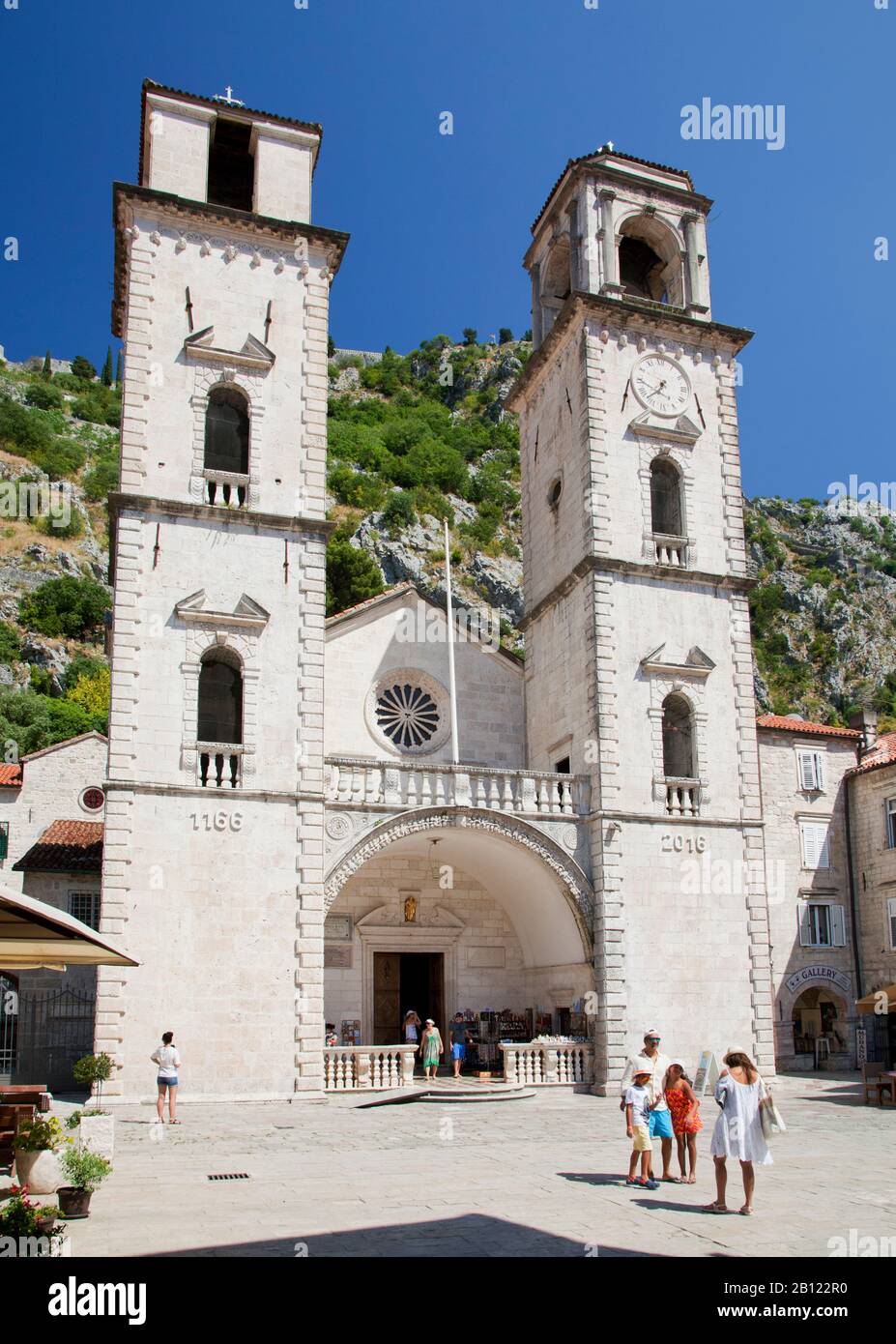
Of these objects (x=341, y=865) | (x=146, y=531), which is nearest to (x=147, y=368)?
(x=146, y=531)

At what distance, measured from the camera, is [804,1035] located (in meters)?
29.2

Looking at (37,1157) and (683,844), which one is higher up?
(683,844)

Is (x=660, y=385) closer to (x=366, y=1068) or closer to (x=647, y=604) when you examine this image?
(x=647, y=604)

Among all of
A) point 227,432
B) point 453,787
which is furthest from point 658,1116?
point 227,432

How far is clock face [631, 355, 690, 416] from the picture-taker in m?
24.5

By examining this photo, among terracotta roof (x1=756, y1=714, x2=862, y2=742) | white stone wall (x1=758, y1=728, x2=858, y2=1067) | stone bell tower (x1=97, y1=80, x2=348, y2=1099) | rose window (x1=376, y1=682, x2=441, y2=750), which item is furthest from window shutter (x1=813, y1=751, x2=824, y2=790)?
stone bell tower (x1=97, y1=80, x2=348, y2=1099)

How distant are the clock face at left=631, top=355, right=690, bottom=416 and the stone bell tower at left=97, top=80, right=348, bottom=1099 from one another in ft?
22.4

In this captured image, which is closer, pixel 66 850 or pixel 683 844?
pixel 683 844

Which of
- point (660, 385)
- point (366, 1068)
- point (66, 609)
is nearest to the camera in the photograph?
point (366, 1068)

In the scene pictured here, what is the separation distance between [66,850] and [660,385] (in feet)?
54.7

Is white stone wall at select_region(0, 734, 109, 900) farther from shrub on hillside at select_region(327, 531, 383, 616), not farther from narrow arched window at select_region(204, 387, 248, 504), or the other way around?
shrub on hillside at select_region(327, 531, 383, 616)

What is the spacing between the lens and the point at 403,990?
78.7 feet

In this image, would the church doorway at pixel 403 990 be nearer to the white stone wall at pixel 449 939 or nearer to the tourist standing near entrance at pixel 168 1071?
the white stone wall at pixel 449 939

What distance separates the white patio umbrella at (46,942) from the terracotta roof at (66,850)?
48.0 feet
